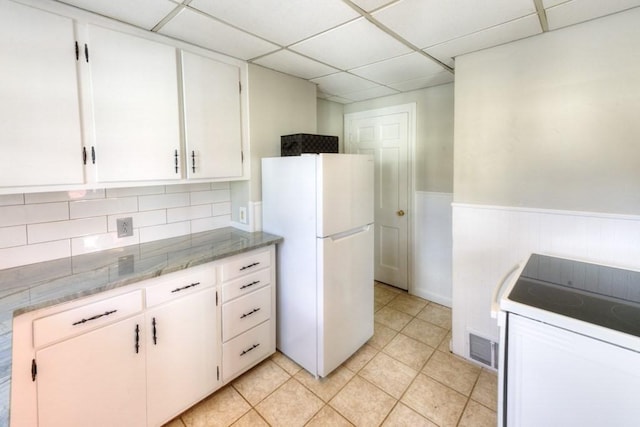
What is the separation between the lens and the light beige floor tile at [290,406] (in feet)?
5.73

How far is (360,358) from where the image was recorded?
229cm

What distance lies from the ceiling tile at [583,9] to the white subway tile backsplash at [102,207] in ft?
8.37

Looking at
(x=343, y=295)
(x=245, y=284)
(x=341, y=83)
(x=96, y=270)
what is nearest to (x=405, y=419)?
(x=343, y=295)

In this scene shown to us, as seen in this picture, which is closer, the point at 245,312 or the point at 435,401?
the point at 435,401

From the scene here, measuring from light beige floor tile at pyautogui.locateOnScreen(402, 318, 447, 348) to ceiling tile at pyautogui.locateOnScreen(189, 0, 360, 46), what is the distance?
2.32m

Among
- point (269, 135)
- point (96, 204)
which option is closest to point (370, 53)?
point (269, 135)

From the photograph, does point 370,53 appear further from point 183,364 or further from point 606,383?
point 183,364

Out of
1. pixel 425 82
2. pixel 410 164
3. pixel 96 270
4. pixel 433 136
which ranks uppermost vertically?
pixel 425 82

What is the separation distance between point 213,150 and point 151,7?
2.69 ft

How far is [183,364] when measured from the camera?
67.7 inches

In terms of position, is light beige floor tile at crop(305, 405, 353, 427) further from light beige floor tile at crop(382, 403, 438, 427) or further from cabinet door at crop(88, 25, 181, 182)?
cabinet door at crop(88, 25, 181, 182)

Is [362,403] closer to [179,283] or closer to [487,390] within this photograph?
[487,390]

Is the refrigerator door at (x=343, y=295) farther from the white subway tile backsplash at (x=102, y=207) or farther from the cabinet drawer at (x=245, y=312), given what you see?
the white subway tile backsplash at (x=102, y=207)

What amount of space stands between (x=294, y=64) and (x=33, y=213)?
5.96ft
